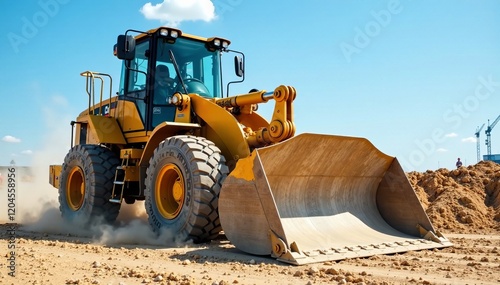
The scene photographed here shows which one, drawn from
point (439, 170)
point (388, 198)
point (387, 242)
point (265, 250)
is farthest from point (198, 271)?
point (439, 170)

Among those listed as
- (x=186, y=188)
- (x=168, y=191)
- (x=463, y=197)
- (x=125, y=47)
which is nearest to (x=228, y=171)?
(x=186, y=188)

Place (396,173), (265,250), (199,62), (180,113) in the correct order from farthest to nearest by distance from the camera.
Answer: (199,62)
(180,113)
(396,173)
(265,250)

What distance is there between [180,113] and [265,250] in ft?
10.1

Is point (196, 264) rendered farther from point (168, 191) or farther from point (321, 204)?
point (168, 191)

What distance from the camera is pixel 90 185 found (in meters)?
8.16

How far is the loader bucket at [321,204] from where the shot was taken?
16.8 feet

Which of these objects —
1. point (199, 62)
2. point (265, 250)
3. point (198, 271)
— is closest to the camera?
point (198, 271)

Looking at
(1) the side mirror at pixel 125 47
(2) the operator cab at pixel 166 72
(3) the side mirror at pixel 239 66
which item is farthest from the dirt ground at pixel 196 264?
(3) the side mirror at pixel 239 66

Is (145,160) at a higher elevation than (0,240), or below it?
higher

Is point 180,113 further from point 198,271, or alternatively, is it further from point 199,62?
point 198,271

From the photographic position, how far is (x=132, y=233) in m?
6.82

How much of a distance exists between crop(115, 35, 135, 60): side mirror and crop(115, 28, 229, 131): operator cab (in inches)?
21.6

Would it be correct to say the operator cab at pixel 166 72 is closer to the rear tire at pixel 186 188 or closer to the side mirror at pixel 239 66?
the side mirror at pixel 239 66

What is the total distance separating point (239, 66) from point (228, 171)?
2.95 m
